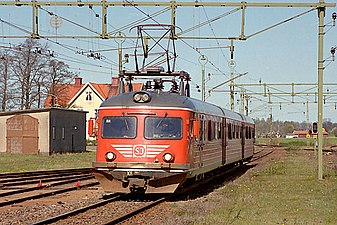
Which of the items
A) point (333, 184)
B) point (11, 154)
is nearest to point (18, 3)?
point (333, 184)

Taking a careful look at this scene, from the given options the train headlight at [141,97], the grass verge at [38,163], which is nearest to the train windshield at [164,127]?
the train headlight at [141,97]

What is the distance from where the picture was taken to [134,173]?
1544 cm

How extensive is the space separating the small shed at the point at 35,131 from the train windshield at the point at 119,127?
31.6 metres

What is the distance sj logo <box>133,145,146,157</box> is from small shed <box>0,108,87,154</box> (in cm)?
3224

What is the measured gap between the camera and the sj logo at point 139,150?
15641 millimetres

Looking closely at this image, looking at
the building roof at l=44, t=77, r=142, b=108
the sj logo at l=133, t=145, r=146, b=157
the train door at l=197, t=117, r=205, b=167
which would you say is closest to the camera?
the sj logo at l=133, t=145, r=146, b=157

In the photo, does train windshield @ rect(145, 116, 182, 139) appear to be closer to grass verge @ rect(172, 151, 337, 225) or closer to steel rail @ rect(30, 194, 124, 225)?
grass verge @ rect(172, 151, 337, 225)

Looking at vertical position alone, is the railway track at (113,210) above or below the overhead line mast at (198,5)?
below

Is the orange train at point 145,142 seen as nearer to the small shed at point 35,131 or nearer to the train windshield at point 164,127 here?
the train windshield at point 164,127

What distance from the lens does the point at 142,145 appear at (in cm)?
1571

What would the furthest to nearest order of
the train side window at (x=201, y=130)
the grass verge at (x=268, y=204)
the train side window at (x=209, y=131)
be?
1. the train side window at (x=209, y=131)
2. the train side window at (x=201, y=130)
3. the grass verge at (x=268, y=204)

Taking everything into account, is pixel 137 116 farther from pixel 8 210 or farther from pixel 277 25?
pixel 277 25

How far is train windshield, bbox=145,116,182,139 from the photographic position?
1588 cm

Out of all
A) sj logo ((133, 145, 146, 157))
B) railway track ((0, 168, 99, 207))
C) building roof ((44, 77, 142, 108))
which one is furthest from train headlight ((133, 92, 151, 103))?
building roof ((44, 77, 142, 108))
